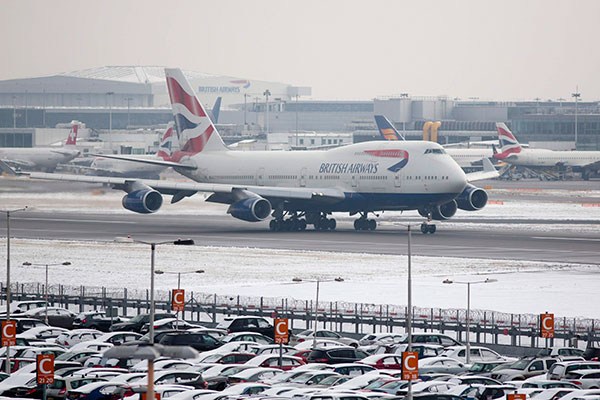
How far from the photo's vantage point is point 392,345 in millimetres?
49500

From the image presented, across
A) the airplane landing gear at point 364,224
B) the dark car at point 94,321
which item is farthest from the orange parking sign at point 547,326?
the airplane landing gear at point 364,224

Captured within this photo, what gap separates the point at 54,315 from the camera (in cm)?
5828

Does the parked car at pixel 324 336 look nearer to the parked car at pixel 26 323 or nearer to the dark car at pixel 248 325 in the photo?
the dark car at pixel 248 325

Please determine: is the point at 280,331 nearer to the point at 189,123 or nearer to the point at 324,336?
the point at 324,336

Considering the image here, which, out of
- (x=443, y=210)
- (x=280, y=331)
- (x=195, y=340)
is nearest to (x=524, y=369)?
(x=280, y=331)

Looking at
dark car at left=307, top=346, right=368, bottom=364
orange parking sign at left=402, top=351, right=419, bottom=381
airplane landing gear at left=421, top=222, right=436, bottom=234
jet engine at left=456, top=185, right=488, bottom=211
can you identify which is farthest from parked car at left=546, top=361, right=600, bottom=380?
jet engine at left=456, top=185, right=488, bottom=211

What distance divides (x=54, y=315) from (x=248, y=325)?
8.62 m

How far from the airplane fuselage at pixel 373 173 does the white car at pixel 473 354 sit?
4724cm

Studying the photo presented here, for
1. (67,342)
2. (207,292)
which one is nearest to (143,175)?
(207,292)

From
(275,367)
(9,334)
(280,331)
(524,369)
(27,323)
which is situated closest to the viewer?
(524,369)

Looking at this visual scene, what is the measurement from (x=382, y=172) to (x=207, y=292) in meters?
33.7

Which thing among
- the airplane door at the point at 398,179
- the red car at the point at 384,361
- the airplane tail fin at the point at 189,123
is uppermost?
the airplane tail fin at the point at 189,123

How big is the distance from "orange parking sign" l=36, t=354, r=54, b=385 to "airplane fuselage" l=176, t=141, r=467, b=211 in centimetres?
5932

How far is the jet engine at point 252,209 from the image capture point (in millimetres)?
98438
